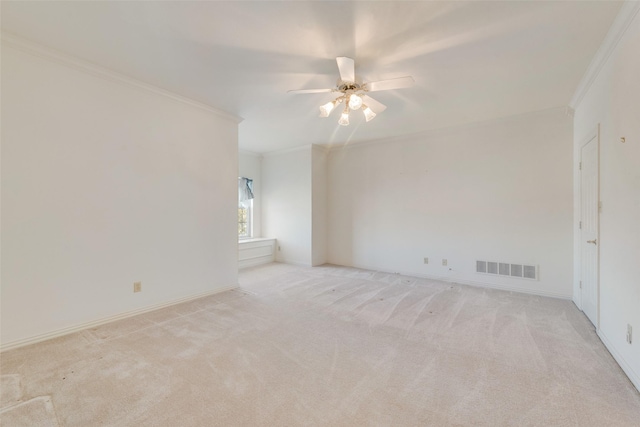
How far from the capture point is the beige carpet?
61.3 inches

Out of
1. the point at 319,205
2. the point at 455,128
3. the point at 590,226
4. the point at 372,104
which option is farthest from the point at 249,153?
the point at 590,226

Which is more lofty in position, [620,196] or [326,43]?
[326,43]

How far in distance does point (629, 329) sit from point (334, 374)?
6.97 ft

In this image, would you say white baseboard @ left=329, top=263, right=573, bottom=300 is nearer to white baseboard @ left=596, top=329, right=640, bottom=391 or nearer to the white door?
the white door

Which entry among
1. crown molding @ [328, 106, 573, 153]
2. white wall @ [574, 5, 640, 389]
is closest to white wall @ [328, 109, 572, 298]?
crown molding @ [328, 106, 573, 153]

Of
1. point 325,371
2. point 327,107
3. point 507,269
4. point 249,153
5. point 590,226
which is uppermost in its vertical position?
point 249,153

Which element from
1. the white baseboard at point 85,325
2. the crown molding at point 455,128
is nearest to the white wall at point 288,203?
the crown molding at point 455,128

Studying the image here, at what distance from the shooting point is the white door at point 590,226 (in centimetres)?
263

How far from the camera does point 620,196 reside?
2.04 meters

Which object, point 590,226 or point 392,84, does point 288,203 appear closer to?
point 392,84

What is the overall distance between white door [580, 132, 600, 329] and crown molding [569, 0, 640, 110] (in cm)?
57

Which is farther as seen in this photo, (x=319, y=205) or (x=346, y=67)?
(x=319, y=205)

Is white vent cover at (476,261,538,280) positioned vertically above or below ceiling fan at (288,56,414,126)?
below

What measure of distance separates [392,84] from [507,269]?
3.35 metres
